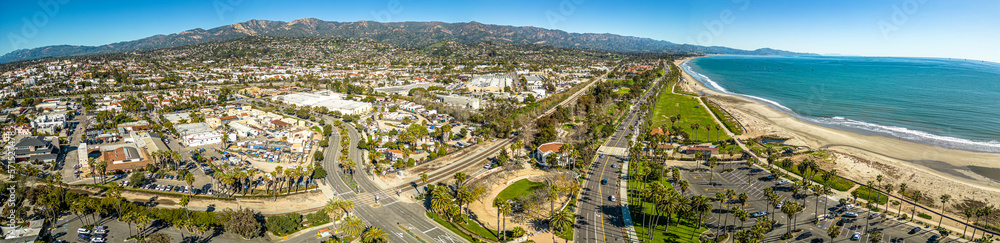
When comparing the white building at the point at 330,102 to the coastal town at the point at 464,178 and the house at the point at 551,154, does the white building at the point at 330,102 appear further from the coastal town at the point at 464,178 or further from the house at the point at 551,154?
the house at the point at 551,154

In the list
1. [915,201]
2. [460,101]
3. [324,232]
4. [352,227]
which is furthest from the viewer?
[460,101]

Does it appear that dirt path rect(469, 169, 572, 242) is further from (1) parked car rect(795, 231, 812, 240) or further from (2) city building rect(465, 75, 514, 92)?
(2) city building rect(465, 75, 514, 92)

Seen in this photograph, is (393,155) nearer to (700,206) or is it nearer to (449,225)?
(449,225)

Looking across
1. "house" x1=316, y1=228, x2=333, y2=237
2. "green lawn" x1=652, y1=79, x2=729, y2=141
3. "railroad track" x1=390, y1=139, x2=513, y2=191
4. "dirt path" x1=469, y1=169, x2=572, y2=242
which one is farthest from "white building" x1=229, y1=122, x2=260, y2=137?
"green lawn" x1=652, y1=79, x2=729, y2=141

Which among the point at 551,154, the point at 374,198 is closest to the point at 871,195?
the point at 551,154

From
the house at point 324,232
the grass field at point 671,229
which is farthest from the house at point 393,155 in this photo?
the grass field at point 671,229
